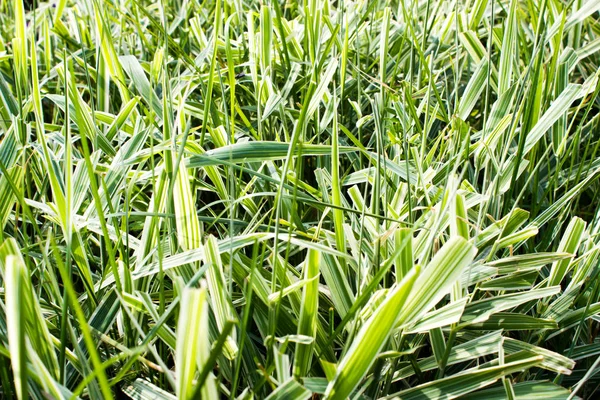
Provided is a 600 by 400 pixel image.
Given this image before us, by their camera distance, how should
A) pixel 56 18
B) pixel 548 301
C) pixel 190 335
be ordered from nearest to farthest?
pixel 190 335, pixel 548 301, pixel 56 18

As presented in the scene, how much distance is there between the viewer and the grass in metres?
0.54

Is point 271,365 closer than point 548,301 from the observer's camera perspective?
Yes

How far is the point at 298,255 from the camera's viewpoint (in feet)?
2.72

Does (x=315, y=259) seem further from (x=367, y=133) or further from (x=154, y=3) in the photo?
(x=154, y=3)

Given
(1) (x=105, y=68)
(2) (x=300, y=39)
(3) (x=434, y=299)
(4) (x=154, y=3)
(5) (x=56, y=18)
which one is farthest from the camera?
(4) (x=154, y=3)

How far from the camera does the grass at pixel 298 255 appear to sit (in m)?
0.54

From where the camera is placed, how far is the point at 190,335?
1.49 feet

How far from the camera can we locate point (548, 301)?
721 mm

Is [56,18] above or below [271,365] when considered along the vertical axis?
above

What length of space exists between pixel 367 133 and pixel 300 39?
254 mm

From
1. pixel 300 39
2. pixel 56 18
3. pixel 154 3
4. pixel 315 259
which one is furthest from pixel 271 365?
pixel 154 3

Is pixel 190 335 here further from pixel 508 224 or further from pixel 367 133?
pixel 367 133

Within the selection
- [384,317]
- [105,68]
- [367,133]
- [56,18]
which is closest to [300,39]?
[367,133]

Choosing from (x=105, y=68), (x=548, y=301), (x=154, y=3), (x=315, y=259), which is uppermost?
(x=154, y=3)
